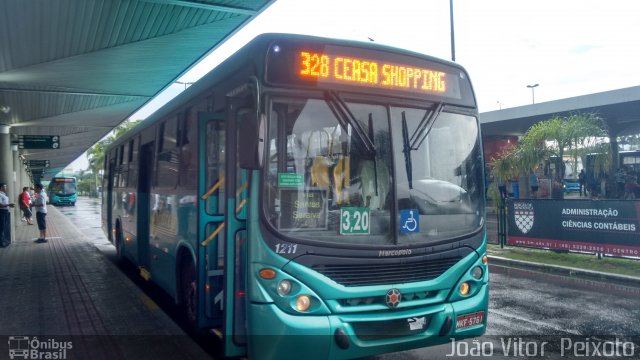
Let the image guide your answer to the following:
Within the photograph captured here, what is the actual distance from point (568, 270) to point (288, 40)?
339 inches

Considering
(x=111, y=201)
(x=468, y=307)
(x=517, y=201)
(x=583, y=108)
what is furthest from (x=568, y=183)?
(x=468, y=307)

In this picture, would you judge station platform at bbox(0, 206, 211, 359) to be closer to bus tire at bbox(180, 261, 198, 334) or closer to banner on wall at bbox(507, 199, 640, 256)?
bus tire at bbox(180, 261, 198, 334)

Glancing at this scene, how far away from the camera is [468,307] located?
16.0 ft

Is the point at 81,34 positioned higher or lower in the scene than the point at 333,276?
higher

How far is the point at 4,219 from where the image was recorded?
1633 cm

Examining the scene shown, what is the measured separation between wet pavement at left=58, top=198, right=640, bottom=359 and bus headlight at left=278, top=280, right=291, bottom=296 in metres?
1.96

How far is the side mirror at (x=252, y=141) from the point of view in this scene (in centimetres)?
404

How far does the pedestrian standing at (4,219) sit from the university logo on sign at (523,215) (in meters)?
15.5

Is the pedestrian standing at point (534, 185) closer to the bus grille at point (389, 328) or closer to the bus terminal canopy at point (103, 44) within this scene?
the bus terminal canopy at point (103, 44)

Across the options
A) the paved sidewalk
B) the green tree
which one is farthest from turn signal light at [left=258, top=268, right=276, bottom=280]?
the green tree

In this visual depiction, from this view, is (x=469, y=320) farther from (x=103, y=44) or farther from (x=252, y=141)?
(x=103, y=44)

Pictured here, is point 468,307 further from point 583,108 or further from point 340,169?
point 583,108

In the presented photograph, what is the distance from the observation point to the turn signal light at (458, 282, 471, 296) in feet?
16.1

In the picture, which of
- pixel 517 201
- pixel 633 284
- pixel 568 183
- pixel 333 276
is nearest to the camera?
pixel 333 276
